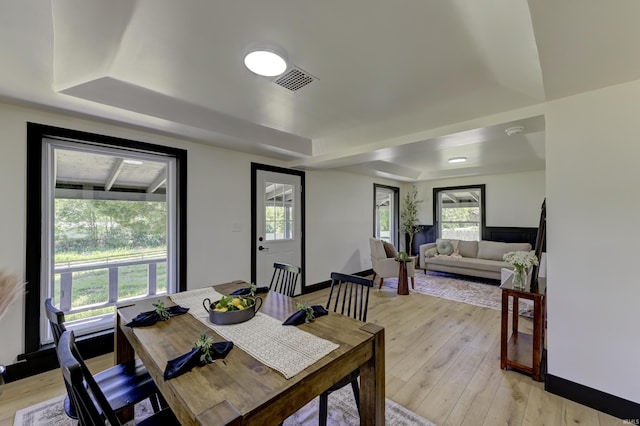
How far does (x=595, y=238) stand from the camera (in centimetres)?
189

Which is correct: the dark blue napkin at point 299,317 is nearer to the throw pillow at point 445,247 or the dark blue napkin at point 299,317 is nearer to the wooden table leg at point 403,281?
the wooden table leg at point 403,281

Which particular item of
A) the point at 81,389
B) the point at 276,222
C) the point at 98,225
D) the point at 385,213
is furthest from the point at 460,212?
the point at 81,389

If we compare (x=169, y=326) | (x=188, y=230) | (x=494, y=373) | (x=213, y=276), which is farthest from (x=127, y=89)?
(x=494, y=373)

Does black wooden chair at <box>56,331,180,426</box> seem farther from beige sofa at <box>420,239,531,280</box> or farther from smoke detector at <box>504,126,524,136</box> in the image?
beige sofa at <box>420,239,531,280</box>

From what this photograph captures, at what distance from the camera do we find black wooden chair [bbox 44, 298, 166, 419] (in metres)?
1.33

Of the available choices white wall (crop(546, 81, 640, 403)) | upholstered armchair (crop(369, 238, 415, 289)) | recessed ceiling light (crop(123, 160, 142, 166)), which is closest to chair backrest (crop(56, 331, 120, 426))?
recessed ceiling light (crop(123, 160, 142, 166))

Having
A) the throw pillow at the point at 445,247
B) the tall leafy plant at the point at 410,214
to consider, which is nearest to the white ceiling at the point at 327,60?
the throw pillow at the point at 445,247

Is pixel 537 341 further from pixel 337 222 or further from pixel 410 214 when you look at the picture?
pixel 410 214

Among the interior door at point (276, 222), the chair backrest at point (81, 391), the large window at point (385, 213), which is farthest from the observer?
the large window at point (385, 213)

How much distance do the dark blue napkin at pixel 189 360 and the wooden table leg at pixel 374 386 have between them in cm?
70

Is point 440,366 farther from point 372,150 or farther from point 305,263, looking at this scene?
point 305,263

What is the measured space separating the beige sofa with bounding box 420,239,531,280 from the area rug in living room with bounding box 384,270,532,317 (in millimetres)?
191

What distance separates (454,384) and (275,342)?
5.63 ft

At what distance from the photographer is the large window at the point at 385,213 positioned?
6.37m
